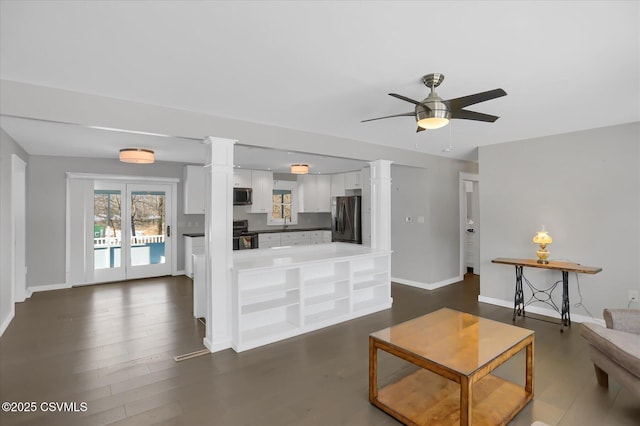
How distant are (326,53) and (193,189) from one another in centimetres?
555

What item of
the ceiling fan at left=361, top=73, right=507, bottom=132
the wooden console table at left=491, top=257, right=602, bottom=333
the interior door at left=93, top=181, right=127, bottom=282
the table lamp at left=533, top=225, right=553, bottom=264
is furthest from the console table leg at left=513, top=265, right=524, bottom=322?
the interior door at left=93, top=181, right=127, bottom=282

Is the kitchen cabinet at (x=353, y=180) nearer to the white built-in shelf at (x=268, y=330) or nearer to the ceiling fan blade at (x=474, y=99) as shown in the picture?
the white built-in shelf at (x=268, y=330)

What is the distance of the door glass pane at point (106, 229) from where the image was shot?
20.9ft

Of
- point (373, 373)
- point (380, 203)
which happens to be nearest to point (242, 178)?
point (380, 203)

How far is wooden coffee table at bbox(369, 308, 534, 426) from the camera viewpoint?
6.88 feet

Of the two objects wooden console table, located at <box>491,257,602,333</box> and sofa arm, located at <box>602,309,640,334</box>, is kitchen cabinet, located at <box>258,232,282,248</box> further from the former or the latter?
sofa arm, located at <box>602,309,640,334</box>

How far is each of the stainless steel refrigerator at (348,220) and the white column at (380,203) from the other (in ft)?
7.71

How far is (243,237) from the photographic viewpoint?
7.27 m

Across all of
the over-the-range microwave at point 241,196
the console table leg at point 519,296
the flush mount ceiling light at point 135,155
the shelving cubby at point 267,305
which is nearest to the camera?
the shelving cubby at point 267,305

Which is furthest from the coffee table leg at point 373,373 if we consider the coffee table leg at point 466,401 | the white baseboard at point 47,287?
the white baseboard at point 47,287

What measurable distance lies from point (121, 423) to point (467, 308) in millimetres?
4323

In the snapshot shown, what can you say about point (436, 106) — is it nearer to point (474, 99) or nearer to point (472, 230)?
point (474, 99)

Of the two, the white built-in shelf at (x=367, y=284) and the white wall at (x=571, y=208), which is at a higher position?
the white wall at (x=571, y=208)

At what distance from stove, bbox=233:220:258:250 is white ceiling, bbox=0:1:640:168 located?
4.19 meters
